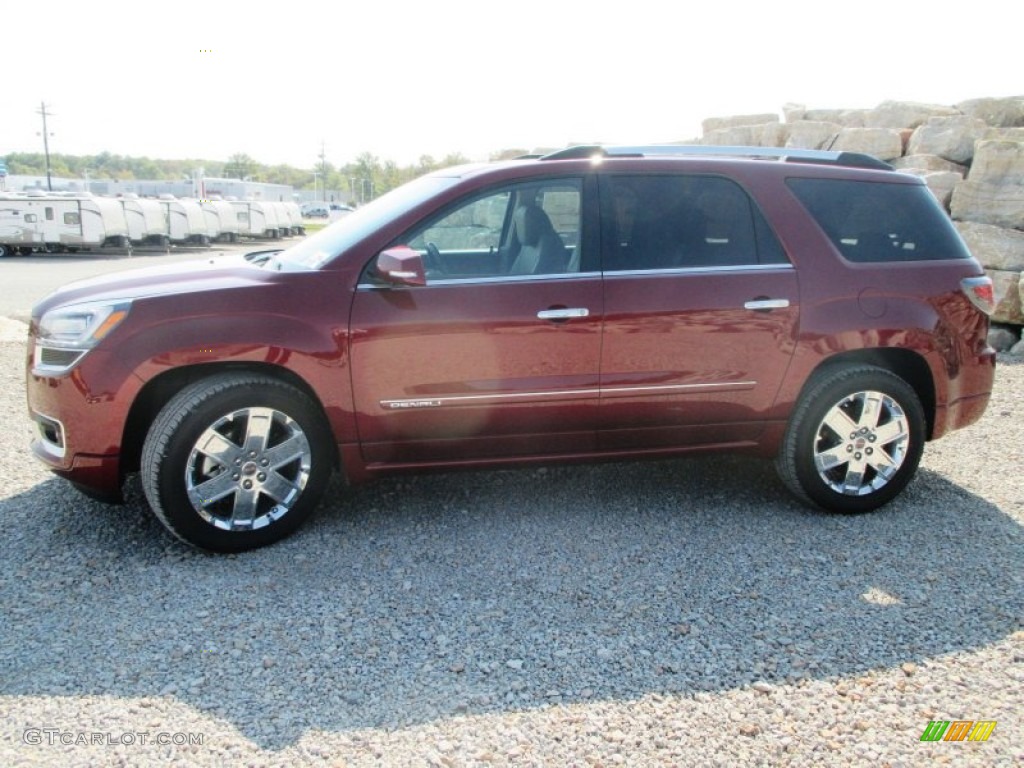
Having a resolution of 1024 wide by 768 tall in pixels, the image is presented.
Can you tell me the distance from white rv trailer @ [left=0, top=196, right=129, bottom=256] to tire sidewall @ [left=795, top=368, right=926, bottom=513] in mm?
25946

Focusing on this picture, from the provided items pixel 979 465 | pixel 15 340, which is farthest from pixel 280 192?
pixel 979 465

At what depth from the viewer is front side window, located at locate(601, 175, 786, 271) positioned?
163 inches

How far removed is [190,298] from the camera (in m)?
3.74

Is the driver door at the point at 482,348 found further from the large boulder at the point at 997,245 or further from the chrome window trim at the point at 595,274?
the large boulder at the point at 997,245

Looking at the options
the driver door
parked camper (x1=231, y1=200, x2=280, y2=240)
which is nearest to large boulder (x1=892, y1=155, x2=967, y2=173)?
the driver door

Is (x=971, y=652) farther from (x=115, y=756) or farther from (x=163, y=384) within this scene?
(x=163, y=384)

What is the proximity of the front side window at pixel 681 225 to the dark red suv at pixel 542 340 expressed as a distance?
1cm

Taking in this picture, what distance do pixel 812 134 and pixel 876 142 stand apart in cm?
191

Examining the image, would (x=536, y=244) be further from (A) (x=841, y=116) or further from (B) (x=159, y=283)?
(A) (x=841, y=116)

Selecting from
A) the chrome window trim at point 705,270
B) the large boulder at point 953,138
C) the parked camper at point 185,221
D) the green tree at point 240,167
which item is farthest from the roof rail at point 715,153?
the green tree at point 240,167

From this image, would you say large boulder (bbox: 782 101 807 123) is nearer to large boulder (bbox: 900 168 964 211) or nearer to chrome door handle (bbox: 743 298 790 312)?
large boulder (bbox: 900 168 964 211)

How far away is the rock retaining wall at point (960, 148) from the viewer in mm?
10000

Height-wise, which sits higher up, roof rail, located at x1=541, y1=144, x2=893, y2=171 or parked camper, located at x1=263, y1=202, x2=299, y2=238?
roof rail, located at x1=541, y1=144, x2=893, y2=171

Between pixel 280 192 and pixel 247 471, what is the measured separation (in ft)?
298
